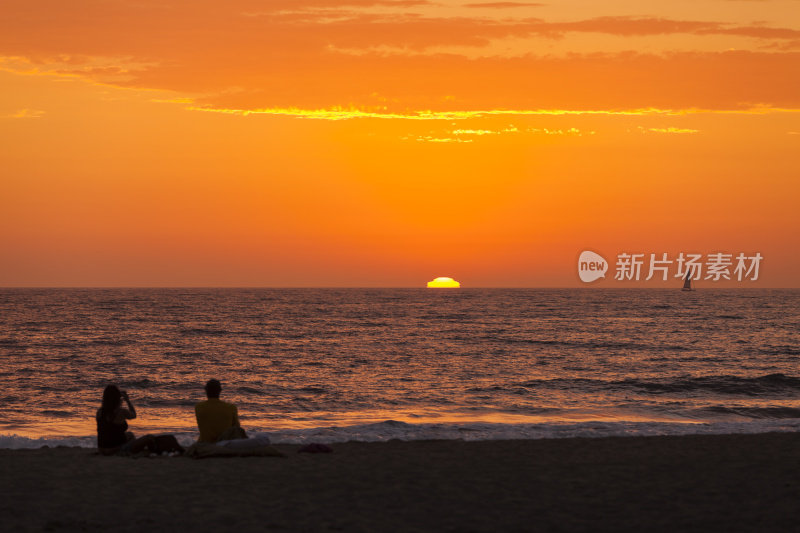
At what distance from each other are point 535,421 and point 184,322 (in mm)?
62461

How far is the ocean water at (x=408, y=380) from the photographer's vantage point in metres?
21.0

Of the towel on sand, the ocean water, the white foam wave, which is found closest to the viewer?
the towel on sand

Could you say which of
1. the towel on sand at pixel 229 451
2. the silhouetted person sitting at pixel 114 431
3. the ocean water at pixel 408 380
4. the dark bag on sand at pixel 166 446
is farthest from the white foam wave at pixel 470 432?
the dark bag on sand at pixel 166 446

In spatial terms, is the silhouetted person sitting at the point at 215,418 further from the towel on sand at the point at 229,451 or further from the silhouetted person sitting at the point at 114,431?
the silhouetted person sitting at the point at 114,431

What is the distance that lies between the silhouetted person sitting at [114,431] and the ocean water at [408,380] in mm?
3057

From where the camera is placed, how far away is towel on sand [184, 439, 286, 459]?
13656mm

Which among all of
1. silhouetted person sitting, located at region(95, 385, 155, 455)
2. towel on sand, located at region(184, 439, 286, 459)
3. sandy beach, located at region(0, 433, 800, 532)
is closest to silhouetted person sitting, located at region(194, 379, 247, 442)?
towel on sand, located at region(184, 439, 286, 459)

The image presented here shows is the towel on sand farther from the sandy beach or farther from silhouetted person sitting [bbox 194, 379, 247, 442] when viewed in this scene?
silhouetted person sitting [bbox 194, 379, 247, 442]

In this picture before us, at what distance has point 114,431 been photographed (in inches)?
562

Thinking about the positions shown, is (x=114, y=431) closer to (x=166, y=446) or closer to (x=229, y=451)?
(x=166, y=446)

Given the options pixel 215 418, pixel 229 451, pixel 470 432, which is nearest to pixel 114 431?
pixel 215 418

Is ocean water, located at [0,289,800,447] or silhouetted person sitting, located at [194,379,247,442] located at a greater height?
silhouetted person sitting, located at [194,379,247,442]

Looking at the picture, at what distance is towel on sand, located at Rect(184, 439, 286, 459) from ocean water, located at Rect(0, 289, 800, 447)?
3.71 meters

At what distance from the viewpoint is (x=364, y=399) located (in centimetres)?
2770
